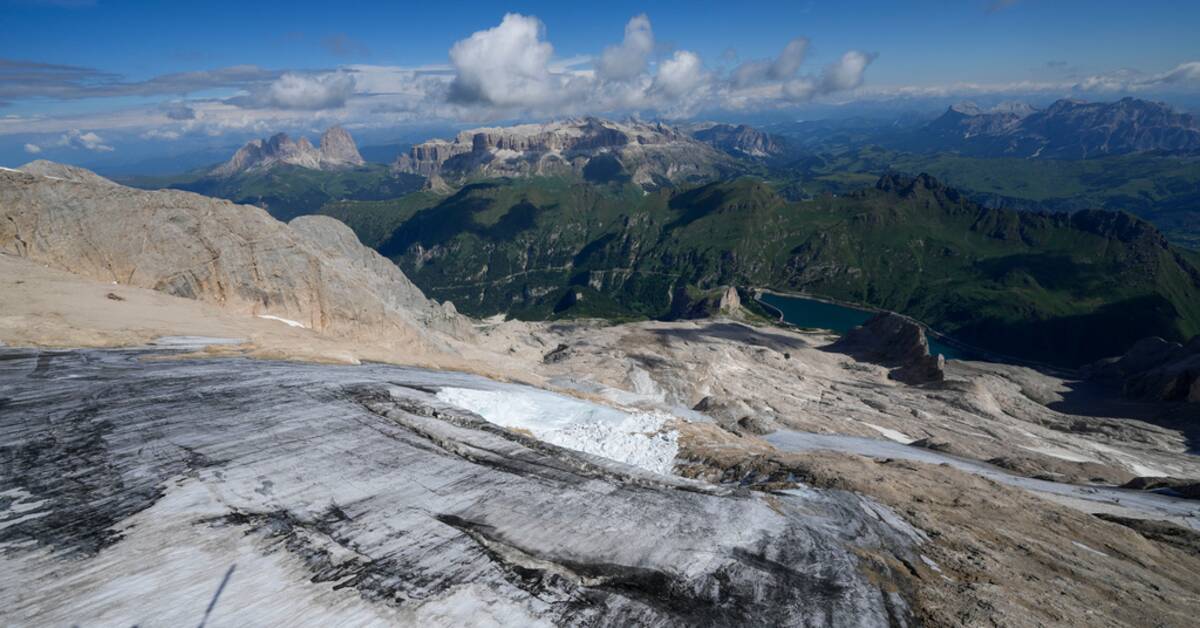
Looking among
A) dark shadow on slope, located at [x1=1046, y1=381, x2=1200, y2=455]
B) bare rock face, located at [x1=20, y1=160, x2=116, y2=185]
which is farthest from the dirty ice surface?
bare rock face, located at [x1=20, y1=160, x2=116, y2=185]

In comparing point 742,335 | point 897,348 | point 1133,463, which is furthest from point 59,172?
point 897,348

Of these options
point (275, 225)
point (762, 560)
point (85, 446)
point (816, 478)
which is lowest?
→ point (816, 478)

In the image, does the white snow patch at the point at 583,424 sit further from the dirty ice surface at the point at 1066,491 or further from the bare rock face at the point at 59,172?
the bare rock face at the point at 59,172

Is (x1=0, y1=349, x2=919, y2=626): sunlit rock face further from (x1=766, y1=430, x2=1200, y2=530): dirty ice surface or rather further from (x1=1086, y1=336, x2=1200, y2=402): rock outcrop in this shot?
(x1=1086, y1=336, x2=1200, y2=402): rock outcrop

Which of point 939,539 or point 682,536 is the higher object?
point 682,536

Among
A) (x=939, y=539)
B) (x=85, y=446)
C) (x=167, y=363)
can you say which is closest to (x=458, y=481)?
(x=85, y=446)

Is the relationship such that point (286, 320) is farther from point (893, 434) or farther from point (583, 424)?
point (893, 434)

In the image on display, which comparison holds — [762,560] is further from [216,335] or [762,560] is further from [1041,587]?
[216,335]
